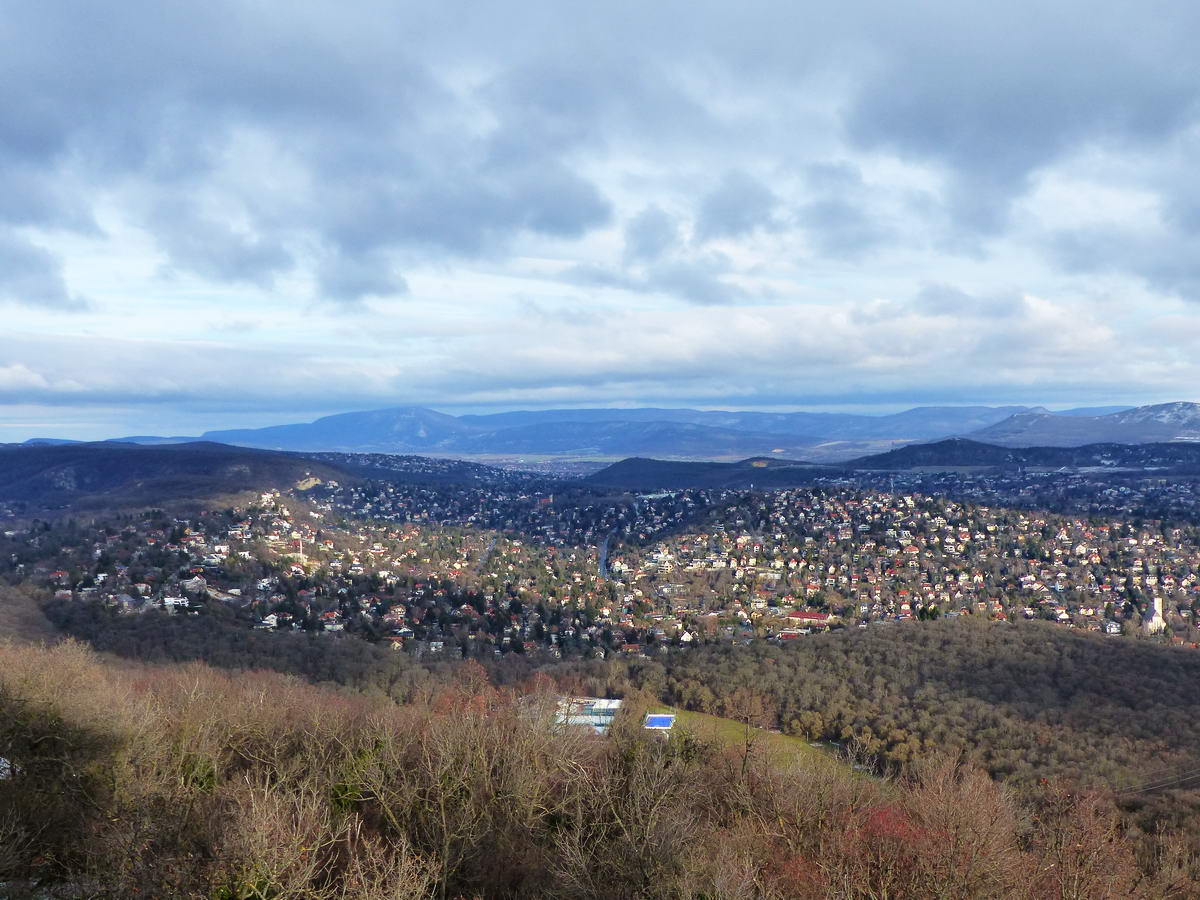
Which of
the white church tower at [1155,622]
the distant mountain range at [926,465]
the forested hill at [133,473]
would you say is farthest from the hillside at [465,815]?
the distant mountain range at [926,465]

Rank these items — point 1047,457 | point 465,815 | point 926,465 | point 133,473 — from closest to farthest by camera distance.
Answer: point 465,815 → point 133,473 → point 1047,457 → point 926,465

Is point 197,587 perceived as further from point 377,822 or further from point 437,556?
point 377,822

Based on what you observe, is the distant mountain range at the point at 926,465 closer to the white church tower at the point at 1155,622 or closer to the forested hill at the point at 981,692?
the white church tower at the point at 1155,622

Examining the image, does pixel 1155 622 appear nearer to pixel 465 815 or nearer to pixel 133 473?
pixel 465 815

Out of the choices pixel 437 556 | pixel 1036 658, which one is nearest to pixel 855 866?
pixel 1036 658

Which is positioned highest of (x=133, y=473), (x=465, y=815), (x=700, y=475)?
(x=133, y=473)

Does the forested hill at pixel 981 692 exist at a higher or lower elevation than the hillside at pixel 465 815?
lower

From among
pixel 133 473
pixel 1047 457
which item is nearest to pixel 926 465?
pixel 1047 457

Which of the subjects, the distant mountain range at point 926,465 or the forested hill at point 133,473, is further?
the distant mountain range at point 926,465

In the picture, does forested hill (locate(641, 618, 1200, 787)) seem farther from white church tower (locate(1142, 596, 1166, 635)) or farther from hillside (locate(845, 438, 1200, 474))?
hillside (locate(845, 438, 1200, 474))
